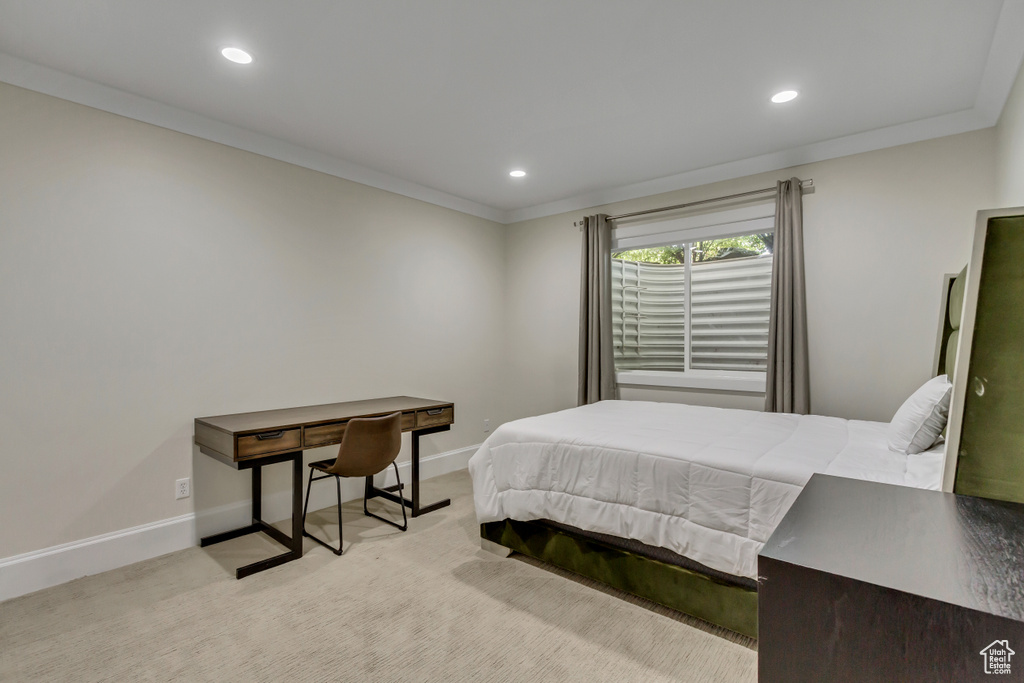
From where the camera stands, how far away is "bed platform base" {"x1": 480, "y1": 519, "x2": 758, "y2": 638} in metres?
1.93

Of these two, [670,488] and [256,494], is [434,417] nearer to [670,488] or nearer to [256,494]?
[256,494]

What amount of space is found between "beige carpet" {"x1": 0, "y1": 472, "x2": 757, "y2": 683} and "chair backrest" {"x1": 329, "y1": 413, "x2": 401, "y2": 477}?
495mm

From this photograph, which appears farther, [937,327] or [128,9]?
[937,327]

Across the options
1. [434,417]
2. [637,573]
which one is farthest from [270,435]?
[637,573]

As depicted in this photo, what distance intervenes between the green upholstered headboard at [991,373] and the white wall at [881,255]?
238 centimetres

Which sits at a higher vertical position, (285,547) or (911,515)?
(911,515)

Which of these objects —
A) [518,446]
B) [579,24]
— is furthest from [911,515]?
[579,24]

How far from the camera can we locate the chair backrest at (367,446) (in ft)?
9.12

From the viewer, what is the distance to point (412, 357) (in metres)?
4.18

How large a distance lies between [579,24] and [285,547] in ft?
10.4

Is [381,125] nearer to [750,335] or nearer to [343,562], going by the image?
[343,562]

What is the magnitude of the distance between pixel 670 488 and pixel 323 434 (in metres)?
1.95

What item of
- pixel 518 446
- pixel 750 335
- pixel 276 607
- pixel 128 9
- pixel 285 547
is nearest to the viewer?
pixel 128 9

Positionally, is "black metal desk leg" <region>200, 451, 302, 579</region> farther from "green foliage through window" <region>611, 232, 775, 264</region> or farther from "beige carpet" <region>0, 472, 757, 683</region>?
"green foliage through window" <region>611, 232, 775, 264</region>
